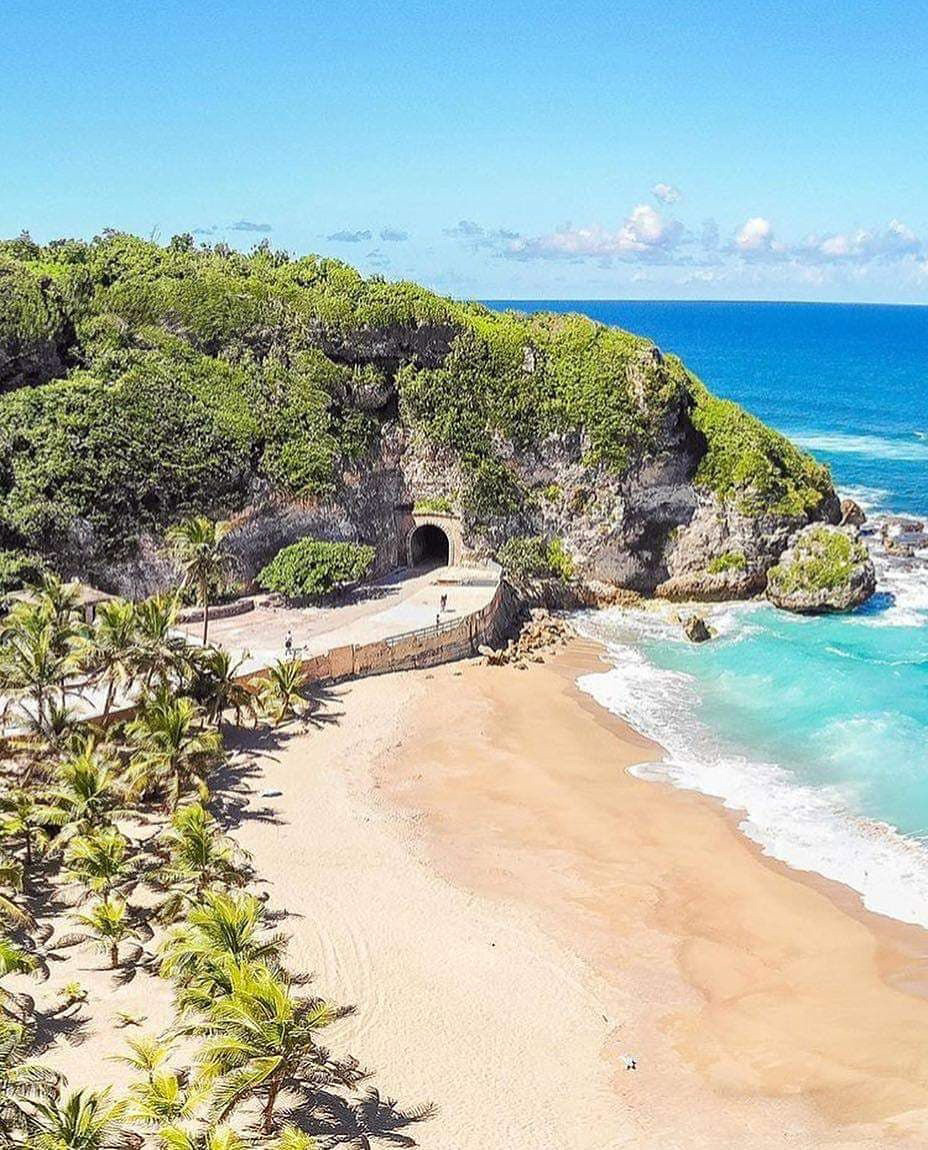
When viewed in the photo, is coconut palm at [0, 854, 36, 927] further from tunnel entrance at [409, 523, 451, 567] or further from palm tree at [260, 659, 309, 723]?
tunnel entrance at [409, 523, 451, 567]

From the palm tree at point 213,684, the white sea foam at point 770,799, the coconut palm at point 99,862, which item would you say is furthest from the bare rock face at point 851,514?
the coconut palm at point 99,862

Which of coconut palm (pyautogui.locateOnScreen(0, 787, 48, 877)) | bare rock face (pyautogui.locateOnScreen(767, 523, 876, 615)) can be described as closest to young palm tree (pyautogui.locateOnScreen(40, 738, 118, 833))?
coconut palm (pyautogui.locateOnScreen(0, 787, 48, 877))

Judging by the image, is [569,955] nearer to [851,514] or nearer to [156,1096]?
[156,1096]

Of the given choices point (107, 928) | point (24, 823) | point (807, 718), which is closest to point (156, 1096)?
point (107, 928)

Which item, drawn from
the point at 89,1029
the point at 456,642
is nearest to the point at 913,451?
the point at 456,642

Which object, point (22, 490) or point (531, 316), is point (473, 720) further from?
point (531, 316)

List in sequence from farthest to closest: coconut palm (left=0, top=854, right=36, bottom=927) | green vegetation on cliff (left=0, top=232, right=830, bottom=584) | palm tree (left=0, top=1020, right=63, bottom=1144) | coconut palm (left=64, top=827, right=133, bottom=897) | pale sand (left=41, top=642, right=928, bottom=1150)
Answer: green vegetation on cliff (left=0, top=232, right=830, bottom=584), coconut palm (left=64, top=827, right=133, bottom=897), coconut palm (left=0, top=854, right=36, bottom=927), pale sand (left=41, top=642, right=928, bottom=1150), palm tree (left=0, top=1020, right=63, bottom=1144)

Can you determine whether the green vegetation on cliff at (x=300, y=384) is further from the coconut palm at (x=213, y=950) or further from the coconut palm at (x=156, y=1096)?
the coconut palm at (x=156, y=1096)

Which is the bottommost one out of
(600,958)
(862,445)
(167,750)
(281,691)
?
(600,958)
